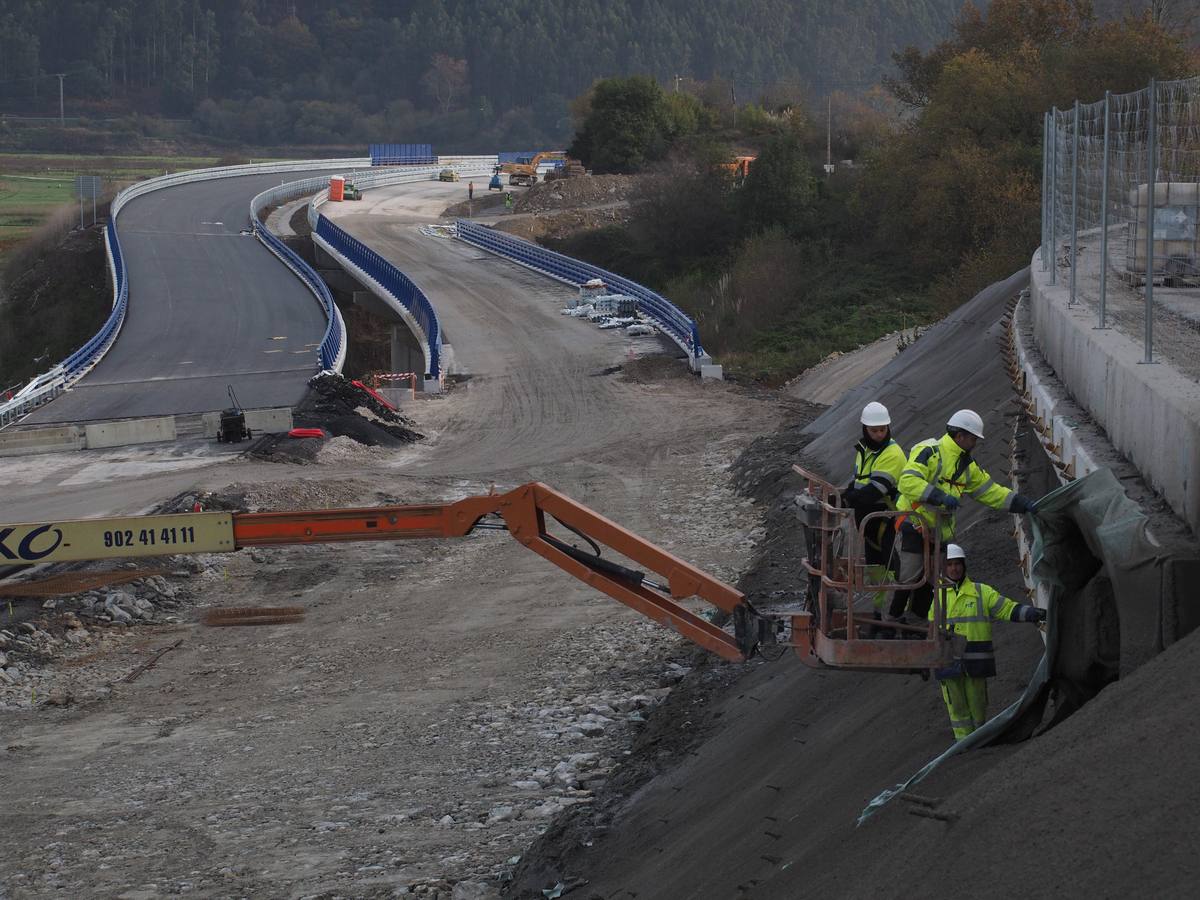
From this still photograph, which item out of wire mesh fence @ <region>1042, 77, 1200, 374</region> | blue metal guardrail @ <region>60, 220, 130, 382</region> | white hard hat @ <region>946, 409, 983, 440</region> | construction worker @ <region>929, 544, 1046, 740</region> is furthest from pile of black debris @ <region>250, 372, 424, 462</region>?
construction worker @ <region>929, 544, 1046, 740</region>

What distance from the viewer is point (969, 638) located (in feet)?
28.2

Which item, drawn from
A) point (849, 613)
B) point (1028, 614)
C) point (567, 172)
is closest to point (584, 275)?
point (567, 172)

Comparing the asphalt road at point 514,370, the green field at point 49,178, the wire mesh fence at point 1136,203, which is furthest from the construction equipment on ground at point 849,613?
the green field at point 49,178

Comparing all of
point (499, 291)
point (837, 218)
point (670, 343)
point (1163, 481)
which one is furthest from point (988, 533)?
point (837, 218)

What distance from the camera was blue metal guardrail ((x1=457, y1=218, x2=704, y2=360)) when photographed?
41250 mm

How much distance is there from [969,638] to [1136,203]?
502 cm

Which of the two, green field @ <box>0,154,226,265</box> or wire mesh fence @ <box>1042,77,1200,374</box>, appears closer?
wire mesh fence @ <box>1042,77,1200,374</box>

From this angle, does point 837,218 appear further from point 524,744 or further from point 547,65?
point 547,65

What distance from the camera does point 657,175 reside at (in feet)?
230

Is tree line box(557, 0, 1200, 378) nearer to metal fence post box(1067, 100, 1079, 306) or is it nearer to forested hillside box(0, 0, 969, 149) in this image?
metal fence post box(1067, 100, 1079, 306)

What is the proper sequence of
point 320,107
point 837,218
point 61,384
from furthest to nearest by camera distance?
point 320,107 < point 837,218 < point 61,384

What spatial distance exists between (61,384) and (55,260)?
32331 millimetres

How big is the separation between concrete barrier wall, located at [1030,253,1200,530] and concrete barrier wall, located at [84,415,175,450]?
72.5ft

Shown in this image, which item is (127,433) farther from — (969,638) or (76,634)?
(969,638)
